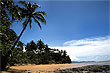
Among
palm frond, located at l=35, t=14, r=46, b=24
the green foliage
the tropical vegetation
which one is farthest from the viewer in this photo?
the green foliage

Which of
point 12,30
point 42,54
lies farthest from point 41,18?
point 42,54

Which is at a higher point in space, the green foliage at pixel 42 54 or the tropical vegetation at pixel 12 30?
the tropical vegetation at pixel 12 30

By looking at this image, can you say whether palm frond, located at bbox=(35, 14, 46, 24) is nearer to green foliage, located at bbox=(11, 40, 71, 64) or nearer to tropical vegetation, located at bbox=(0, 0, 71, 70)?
tropical vegetation, located at bbox=(0, 0, 71, 70)

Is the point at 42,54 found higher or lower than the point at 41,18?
lower

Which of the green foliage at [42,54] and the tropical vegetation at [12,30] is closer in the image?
the tropical vegetation at [12,30]

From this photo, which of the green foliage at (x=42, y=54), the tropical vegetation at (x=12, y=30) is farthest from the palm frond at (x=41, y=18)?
the green foliage at (x=42, y=54)

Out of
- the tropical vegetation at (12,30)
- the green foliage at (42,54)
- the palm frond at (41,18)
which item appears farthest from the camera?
the green foliage at (42,54)

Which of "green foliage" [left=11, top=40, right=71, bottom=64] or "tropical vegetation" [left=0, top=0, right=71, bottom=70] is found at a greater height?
"tropical vegetation" [left=0, top=0, right=71, bottom=70]

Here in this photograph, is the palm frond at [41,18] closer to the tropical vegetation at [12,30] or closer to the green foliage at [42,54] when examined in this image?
the tropical vegetation at [12,30]

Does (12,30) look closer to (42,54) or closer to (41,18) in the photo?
(41,18)

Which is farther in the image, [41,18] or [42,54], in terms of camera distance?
[42,54]

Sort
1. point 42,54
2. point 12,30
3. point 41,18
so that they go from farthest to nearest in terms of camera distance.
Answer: point 42,54 → point 41,18 → point 12,30

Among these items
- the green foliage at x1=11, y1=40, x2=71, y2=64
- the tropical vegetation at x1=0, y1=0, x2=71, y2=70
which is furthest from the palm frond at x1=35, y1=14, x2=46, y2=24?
the green foliage at x1=11, y1=40, x2=71, y2=64

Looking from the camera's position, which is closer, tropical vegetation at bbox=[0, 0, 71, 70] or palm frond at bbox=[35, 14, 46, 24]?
tropical vegetation at bbox=[0, 0, 71, 70]
